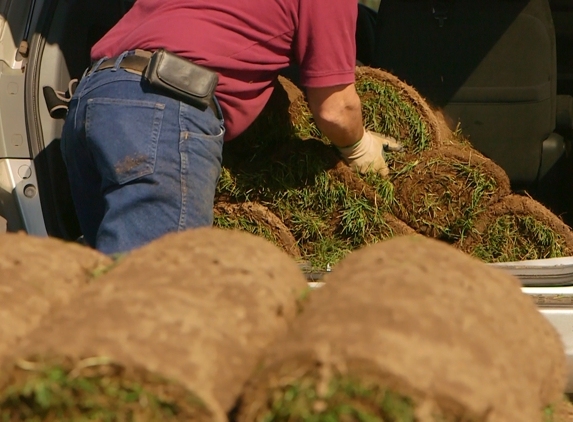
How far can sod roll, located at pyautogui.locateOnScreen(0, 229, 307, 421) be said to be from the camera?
109cm

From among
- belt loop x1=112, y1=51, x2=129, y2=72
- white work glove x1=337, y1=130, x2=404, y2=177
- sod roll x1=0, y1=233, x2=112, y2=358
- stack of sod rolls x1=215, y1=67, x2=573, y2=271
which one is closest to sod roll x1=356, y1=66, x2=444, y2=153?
stack of sod rolls x1=215, y1=67, x2=573, y2=271

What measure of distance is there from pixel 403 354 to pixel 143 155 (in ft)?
4.89

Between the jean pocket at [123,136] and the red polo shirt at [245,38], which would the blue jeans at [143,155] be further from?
the red polo shirt at [245,38]

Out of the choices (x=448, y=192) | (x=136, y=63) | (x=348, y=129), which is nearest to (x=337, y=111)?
(x=348, y=129)

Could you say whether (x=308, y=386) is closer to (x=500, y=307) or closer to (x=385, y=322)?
(x=385, y=322)

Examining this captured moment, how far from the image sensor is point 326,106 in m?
2.80

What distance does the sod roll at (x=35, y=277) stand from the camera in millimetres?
1265

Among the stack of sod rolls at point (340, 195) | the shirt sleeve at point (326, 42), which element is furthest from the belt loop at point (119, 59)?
the stack of sod rolls at point (340, 195)

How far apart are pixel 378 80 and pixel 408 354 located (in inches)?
88.7

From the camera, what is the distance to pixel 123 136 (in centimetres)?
242

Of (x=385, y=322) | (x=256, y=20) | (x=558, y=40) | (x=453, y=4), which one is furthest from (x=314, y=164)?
(x=385, y=322)

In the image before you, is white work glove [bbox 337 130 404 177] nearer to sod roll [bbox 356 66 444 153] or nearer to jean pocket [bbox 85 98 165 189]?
sod roll [bbox 356 66 444 153]

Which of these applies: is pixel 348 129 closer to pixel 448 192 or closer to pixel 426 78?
pixel 448 192

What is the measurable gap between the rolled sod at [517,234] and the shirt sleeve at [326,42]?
2.69ft
